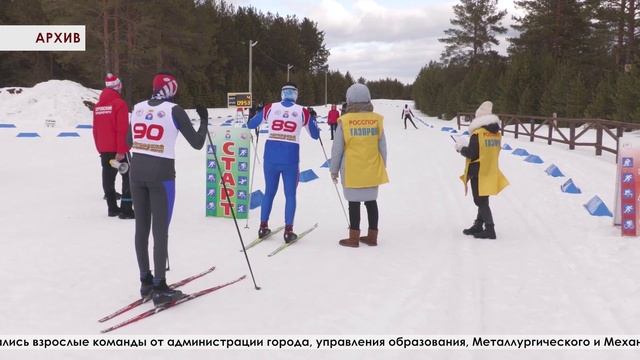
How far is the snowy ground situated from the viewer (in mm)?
4215

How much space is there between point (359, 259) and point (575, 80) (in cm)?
2891

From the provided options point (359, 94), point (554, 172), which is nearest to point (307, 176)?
point (554, 172)

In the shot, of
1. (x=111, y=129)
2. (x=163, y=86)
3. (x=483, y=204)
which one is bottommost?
(x=483, y=204)

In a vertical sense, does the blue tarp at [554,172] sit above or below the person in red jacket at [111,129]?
below

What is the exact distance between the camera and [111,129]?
7.96m

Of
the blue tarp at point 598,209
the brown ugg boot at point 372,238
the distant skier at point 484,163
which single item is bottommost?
the brown ugg boot at point 372,238

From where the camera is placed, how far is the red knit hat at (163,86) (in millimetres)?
4477

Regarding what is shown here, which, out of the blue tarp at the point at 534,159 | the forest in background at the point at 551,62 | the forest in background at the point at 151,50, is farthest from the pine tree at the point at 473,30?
the blue tarp at the point at 534,159

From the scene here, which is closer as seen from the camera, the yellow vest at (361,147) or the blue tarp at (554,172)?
the yellow vest at (361,147)

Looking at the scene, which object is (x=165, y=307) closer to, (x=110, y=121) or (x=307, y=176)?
(x=110, y=121)

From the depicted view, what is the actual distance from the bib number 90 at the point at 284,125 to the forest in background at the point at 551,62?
22.1 meters

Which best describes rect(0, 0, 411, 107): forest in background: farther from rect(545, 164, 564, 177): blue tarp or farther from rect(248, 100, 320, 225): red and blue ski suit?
rect(248, 100, 320, 225): red and blue ski suit

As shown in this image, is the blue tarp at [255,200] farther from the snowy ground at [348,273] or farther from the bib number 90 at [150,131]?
the bib number 90 at [150,131]

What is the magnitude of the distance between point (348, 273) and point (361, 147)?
66.1 inches
